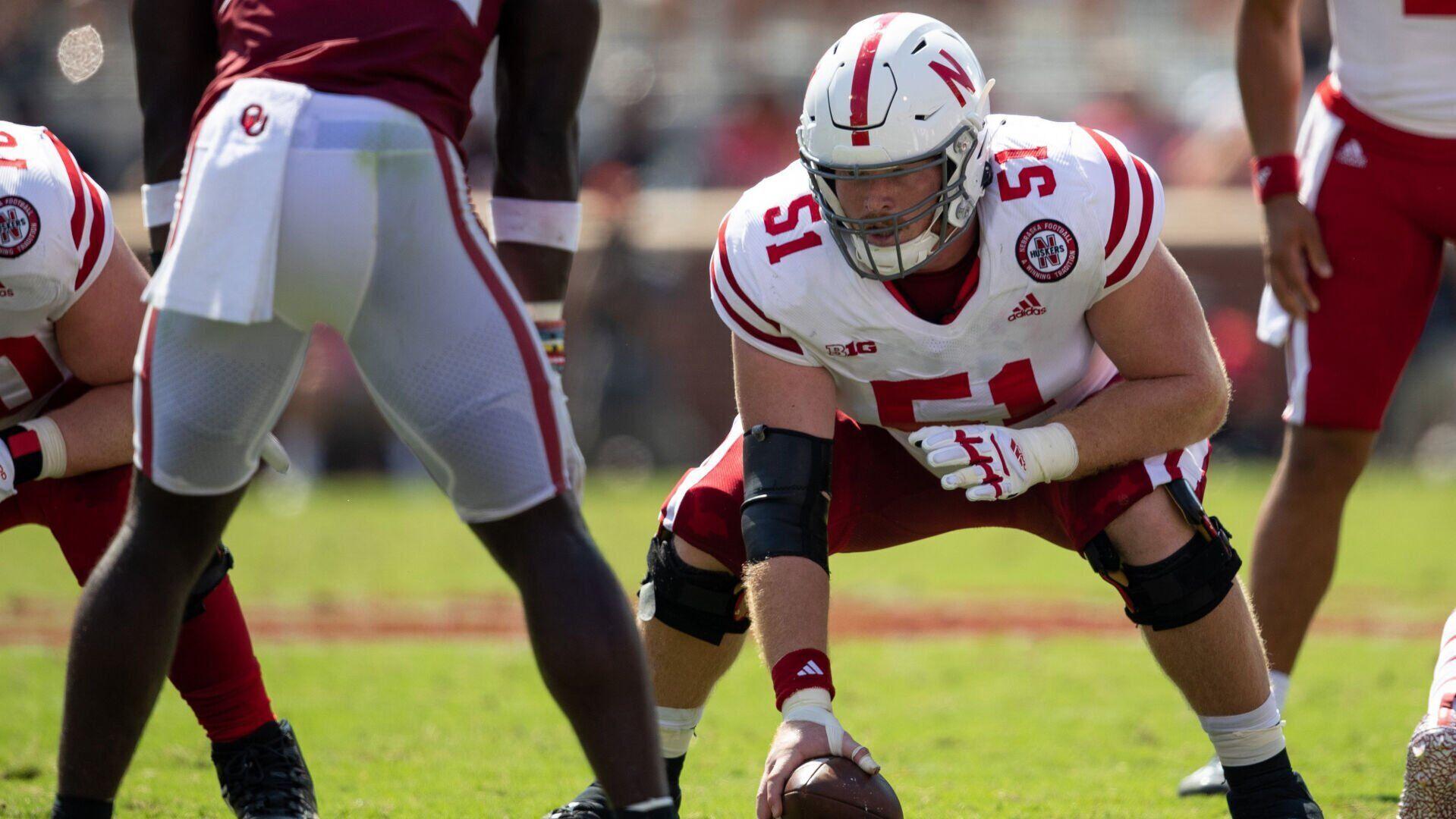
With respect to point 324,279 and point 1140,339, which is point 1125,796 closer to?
point 1140,339

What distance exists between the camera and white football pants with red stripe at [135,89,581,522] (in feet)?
7.87

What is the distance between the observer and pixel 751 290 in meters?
3.24

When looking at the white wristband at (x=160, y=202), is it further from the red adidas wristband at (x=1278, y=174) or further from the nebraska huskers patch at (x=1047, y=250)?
the red adidas wristband at (x=1278, y=174)

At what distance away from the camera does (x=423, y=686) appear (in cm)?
548

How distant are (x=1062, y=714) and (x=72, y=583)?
5494 millimetres

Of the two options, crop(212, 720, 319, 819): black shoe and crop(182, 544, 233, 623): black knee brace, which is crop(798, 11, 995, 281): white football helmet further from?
crop(212, 720, 319, 819): black shoe

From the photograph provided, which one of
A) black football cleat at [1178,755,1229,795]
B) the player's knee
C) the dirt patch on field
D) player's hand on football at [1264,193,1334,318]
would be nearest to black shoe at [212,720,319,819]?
black football cleat at [1178,755,1229,795]

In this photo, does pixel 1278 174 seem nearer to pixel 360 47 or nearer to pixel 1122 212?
pixel 1122 212

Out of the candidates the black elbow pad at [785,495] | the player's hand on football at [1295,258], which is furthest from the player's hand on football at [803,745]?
the player's hand on football at [1295,258]

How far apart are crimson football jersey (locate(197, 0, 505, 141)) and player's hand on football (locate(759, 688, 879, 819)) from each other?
120 cm

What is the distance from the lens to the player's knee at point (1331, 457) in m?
3.95

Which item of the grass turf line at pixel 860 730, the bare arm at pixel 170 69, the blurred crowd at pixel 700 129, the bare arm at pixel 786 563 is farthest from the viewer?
the blurred crowd at pixel 700 129

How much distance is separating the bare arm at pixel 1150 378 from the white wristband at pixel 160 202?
1738 millimetres

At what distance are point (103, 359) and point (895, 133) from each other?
170 centimetres
